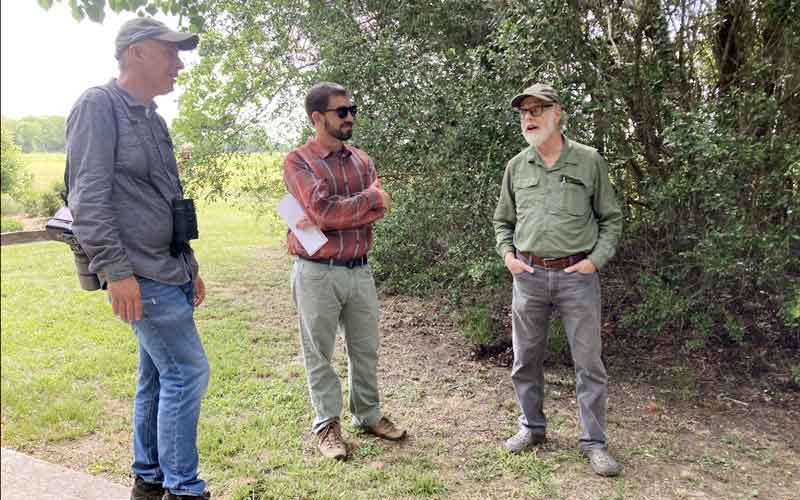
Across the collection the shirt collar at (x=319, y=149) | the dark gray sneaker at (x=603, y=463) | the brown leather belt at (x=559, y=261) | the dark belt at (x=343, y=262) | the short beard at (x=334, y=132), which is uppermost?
the short beard at (x=334, y=132)

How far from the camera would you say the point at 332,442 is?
3.72 meters

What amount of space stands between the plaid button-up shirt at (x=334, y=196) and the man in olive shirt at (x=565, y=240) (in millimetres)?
873

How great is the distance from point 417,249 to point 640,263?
182 cm

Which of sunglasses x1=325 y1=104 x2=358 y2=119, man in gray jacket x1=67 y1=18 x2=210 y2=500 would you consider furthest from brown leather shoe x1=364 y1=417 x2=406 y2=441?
sunglasses x1=325 y1=104 x2=358 y2=119

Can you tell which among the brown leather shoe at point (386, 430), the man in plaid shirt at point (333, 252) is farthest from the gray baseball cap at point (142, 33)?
the brown leather shoe at point (386, 430)

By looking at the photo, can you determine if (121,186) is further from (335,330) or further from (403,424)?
(403,424)

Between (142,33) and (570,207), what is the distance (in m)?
2.28

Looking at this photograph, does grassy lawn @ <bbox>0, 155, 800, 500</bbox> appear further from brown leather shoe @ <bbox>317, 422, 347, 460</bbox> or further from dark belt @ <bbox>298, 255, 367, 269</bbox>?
dark belt @ <bbox>298, 255, 367, 269</bbox>

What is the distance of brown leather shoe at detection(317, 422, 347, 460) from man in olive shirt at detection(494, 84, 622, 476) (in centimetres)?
127

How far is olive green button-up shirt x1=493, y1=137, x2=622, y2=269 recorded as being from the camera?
344 centimetres

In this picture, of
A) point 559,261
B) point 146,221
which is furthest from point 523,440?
point 146,221

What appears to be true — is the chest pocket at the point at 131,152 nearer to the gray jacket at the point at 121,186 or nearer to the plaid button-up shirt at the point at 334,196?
the gray jacket at the point at 121,186

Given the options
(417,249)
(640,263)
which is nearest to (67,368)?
(417,249)

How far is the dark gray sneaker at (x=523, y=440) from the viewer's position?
12.3ft
